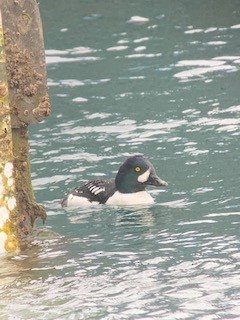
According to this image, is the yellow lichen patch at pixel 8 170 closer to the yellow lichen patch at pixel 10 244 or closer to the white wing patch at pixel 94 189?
the yellow lichen patch at pixel 10 244

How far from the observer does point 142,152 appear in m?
16.5

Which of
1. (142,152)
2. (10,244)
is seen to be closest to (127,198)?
(142,152)

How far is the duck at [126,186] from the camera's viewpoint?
588 inches

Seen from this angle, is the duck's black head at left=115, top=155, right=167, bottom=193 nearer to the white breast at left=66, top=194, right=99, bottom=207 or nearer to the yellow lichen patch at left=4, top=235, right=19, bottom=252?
the white breast at left=66, top=194, right=99, bottom=207

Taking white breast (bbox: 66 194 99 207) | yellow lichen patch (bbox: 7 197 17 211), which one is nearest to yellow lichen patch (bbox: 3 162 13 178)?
yellow lichen patch (bbox: 7 197 17 211)

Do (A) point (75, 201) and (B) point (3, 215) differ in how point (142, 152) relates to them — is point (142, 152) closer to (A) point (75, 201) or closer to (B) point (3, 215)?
(A) point (75, 201)

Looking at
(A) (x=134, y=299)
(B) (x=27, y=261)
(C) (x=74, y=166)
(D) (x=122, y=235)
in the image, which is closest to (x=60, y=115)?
(C) (x=74, y=166)

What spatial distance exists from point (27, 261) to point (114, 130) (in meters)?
6.34

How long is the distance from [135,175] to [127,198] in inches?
10.6

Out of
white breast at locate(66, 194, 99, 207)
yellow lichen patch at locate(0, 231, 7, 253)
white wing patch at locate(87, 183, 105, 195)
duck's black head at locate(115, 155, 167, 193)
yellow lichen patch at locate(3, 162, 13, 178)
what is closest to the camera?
yellow lichen patch at locate(3, 162, 13, 178)

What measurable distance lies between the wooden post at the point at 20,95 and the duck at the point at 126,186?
298 centimetres

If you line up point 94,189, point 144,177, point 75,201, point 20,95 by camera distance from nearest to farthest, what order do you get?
point 20,95
point 75,201
point 94,189
point 144,177

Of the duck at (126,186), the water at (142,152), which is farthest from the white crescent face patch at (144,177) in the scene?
the water at (142,152)

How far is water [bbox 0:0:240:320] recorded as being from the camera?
32.9 ft
